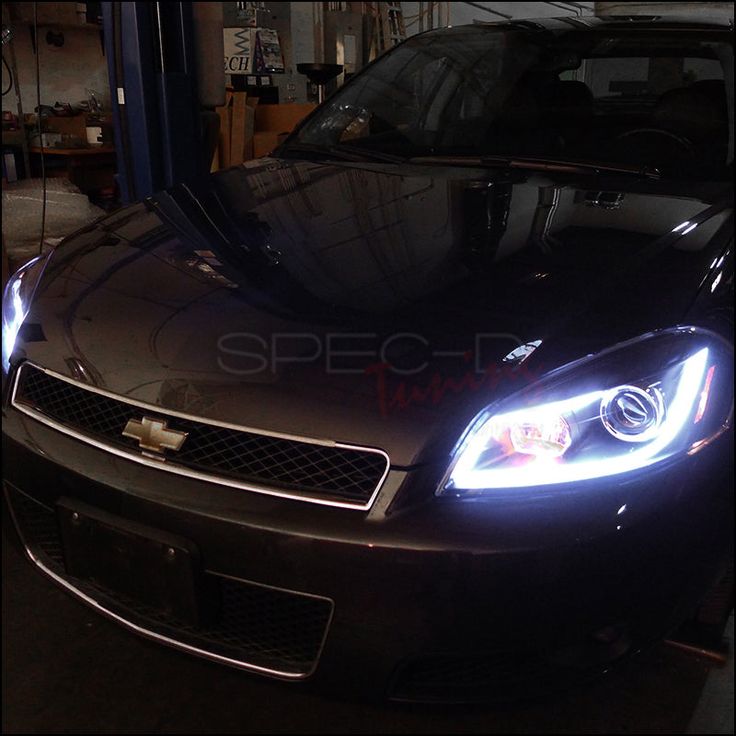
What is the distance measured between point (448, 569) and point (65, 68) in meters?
5.10

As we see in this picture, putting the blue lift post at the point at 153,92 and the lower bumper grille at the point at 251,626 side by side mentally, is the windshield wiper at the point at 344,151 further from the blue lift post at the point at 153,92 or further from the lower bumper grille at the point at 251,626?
the lower bumper grille at the point at 251,626

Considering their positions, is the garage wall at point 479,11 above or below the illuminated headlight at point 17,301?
above

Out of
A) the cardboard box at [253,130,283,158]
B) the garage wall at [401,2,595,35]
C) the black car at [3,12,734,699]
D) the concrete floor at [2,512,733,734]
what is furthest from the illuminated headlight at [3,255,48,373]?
the garage wall at [401,2,595,35]

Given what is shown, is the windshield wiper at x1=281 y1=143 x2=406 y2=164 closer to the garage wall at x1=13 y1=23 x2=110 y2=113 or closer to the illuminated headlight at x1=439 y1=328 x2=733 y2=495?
the illuminated headlight at x1=439 y1=328 x2=733 y2=495

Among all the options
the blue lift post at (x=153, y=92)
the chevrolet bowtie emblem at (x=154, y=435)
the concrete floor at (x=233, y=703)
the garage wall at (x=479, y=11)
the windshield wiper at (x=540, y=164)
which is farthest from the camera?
the garage wall at (x=479, y=11)

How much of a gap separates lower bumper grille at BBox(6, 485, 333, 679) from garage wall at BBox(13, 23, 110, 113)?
447 cm

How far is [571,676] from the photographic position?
105 centimetres

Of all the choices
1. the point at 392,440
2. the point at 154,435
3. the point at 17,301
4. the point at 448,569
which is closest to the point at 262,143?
the point at 17,301

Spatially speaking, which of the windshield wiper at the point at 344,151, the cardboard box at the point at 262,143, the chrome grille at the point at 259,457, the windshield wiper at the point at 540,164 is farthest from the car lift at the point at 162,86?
the chrome grille at the point at 259,457

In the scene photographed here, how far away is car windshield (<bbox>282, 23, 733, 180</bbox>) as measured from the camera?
5.79ft

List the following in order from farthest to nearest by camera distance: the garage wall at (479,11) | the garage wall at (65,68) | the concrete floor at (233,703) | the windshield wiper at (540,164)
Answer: the garage wall at (479,11) < the garage wall at (65,68) < the windshield wiper at (540,164) < the concrete floor at (233,703)

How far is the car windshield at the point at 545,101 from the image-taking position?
5.79ft

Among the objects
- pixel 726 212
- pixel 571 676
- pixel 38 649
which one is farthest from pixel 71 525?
pixel 726 212

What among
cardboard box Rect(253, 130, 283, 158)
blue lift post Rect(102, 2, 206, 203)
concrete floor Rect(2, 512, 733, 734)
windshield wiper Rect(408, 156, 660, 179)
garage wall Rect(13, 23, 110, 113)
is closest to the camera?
concrete floor Rect(2, 512, 733, 734)
